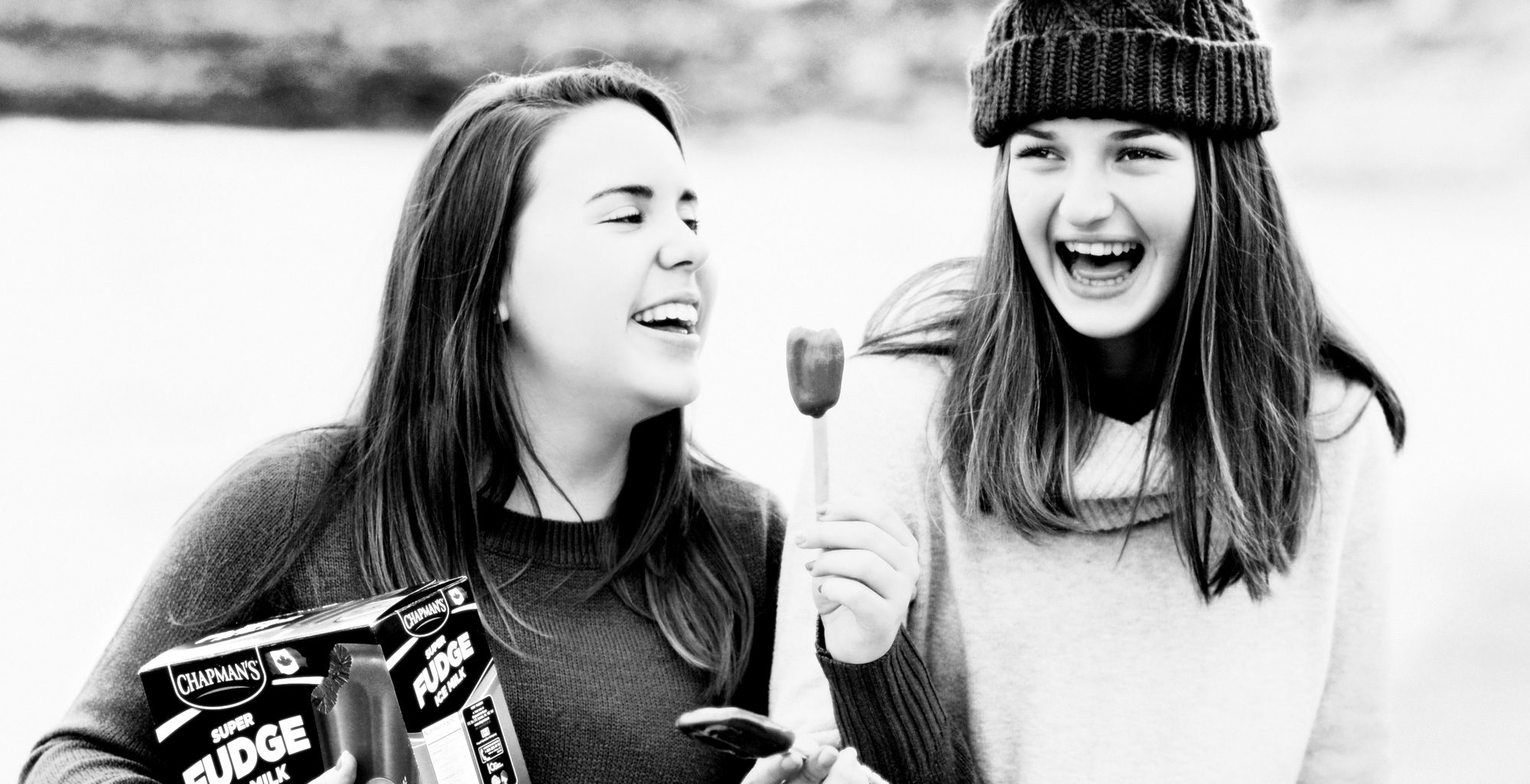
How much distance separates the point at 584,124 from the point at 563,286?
22 cm

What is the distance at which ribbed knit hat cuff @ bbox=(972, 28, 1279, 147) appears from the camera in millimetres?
1346

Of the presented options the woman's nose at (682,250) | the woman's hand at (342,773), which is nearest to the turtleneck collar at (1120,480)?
the woman's nose at (682,250)

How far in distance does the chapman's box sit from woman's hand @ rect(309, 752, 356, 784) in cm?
1

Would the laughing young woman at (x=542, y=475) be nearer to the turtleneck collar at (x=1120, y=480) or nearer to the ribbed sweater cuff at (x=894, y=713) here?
the ribbed sweater cuff at (x=894, y=713)

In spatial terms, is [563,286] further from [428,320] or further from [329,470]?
[329,470]

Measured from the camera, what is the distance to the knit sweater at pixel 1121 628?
1.48 m

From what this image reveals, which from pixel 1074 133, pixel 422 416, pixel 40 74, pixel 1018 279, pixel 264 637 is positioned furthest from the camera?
pixel 40 74

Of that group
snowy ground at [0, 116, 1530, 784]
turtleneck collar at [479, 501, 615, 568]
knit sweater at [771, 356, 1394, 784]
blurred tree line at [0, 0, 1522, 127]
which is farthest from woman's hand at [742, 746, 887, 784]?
blurred tree line at [0, 0, 1522, 127]

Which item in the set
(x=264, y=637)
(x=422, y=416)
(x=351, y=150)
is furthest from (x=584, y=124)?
(x=351, y=150)

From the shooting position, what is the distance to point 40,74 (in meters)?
3.25

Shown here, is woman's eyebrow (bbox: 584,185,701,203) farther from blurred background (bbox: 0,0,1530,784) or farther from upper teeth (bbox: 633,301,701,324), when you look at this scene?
blurred background (bbox: 0,0,1530,784)

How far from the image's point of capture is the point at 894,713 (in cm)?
133

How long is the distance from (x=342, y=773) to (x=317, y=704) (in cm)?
6

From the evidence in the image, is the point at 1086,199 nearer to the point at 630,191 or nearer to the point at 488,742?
the point at 630,191
